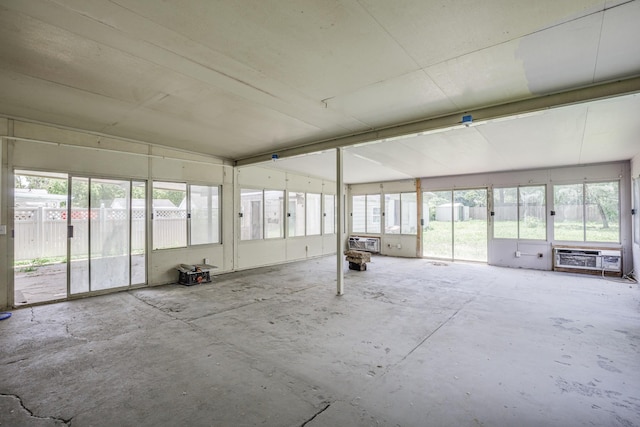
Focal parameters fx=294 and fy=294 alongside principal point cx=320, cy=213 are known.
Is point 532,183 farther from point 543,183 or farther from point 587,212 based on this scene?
point 587,212

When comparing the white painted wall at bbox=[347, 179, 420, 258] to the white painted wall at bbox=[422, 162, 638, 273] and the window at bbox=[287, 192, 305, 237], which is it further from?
the window at bbox=[287, 192, 305, 237]

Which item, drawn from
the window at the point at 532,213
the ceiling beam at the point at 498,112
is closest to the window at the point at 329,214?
the ceiling beam at the point at 498,112

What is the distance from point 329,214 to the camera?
10969mm

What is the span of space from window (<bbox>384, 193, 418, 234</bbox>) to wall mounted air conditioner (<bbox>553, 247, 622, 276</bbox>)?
155 inches

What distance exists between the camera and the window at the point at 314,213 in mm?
9977

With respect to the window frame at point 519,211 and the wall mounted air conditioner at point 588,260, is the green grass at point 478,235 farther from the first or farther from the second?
the wall mounted air conditioner at point 588,260

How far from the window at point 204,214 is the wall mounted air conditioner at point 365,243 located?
223 inches

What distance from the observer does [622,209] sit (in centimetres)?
700

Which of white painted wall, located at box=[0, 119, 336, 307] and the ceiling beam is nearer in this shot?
the ceiling beam

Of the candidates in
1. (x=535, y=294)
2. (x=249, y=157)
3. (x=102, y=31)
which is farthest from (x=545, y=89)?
(x=249, y=157)

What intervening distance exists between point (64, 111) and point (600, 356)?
7.18 meters

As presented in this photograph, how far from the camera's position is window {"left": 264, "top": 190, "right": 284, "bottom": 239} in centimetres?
848

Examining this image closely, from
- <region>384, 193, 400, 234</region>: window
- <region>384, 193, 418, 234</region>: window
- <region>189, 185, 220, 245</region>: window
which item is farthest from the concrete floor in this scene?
<region>384, 193, 400, 234</region>: window

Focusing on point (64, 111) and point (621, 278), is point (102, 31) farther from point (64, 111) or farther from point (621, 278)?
point (621, 278)
